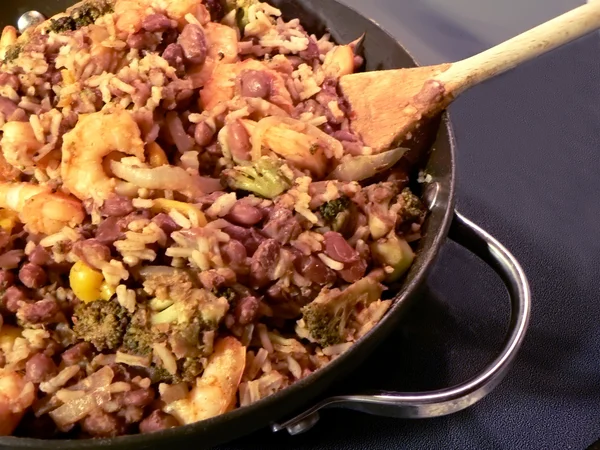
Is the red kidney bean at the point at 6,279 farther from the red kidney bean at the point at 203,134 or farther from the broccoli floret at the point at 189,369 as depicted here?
the red kidney bean at the point at 203,134

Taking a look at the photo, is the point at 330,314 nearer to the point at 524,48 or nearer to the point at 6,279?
the point at 6,279

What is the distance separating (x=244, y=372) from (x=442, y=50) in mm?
2431

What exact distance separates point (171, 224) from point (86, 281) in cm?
25

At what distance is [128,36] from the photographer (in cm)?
195

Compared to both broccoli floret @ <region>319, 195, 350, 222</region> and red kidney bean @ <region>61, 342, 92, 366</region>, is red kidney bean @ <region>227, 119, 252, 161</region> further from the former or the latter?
red kidney bean @ <region>61, 342, 92, 366</region>

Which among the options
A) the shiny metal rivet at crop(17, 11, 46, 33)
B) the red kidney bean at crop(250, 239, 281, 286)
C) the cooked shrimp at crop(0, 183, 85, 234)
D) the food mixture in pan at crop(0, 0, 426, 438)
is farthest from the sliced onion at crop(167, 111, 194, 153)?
the shiny metal rivet at crop(17, 11, 46, 33)

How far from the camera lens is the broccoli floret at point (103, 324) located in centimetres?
145

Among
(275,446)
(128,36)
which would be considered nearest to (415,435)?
(275,446)

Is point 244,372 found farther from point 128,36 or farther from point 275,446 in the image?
point 128,36

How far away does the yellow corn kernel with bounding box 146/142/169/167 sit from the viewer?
1697 millimetres


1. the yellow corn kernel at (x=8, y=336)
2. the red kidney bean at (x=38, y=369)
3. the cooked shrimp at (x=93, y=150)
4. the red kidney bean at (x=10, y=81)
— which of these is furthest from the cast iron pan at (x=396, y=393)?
the red kidney bean at (x=10, y=81)

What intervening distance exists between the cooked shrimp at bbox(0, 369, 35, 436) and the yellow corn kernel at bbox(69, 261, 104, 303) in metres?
0.23

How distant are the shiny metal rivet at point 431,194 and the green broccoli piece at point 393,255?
0.62 ft

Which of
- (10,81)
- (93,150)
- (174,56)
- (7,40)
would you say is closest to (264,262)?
(93,150)
